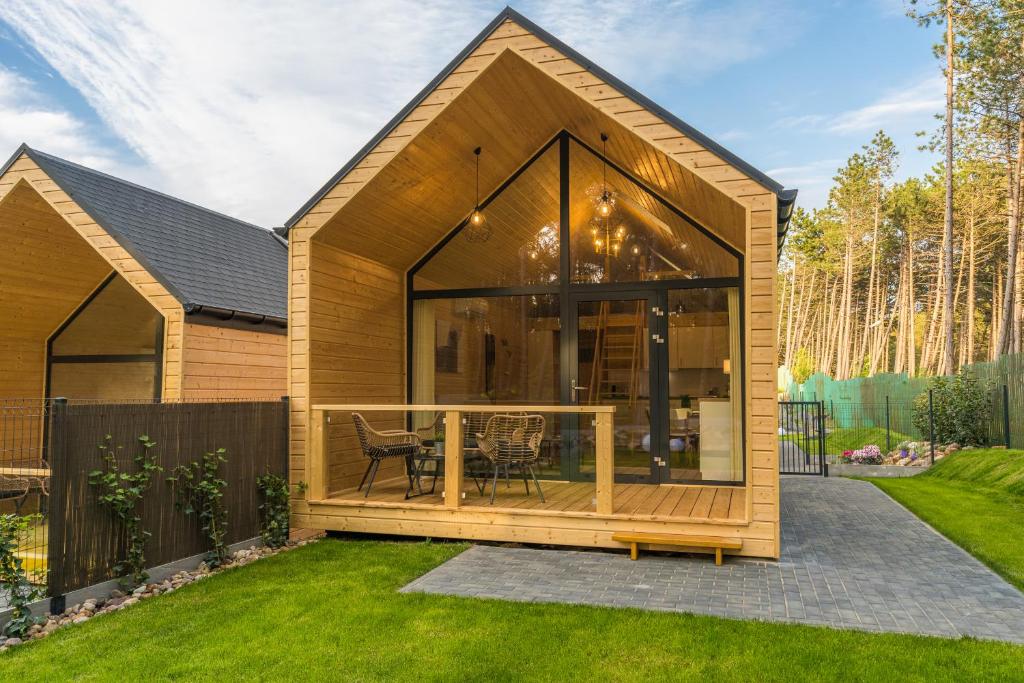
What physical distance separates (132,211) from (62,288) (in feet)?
4.98

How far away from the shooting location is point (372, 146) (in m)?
6.48

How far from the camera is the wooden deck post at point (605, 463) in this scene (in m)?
6.00

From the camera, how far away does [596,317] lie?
307 inches

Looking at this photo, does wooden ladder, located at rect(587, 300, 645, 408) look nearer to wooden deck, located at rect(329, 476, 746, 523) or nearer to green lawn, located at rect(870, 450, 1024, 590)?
wooden deck, located at rect(329, 476, 746, 523)

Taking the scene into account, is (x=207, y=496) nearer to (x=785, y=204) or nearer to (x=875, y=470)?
(x=785, y=204)

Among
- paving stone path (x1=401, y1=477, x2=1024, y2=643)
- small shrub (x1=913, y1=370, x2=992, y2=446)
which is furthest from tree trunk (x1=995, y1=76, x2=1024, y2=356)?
paving stone path (x1=401, y1=477, x2=1024, y2=643)

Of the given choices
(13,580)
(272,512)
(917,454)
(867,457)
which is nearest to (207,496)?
(272,512)

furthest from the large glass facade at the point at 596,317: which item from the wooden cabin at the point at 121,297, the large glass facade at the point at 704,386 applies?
the wooden cabin at the point at 121,297

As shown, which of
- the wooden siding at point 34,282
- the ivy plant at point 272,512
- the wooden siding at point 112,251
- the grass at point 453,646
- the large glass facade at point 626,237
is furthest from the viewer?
the wooden siding at point 34,282

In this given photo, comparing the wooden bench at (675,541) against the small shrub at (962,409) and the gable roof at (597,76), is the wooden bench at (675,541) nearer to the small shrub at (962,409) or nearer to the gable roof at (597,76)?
the gable roof at (597,76)

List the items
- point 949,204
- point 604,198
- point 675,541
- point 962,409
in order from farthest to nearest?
point 949,204
point 962,409
point 604,198
point 675,541

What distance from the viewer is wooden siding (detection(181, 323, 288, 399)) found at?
716 cm

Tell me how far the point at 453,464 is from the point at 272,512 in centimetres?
168

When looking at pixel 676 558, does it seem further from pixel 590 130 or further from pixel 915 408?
pixel 915 408
